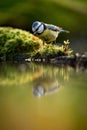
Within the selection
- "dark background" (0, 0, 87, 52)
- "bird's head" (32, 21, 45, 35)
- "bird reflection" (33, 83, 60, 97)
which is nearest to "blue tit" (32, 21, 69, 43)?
"bird's head" (32, 21, 45, 35)

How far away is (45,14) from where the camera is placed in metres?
12.4

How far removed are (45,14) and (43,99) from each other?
310 inches

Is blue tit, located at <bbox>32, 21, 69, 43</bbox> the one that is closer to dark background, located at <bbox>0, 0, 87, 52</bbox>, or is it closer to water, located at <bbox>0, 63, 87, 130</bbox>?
water, located at <bbox>0, 63, 87, 130</bbox>

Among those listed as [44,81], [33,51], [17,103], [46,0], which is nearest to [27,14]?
[46,0]

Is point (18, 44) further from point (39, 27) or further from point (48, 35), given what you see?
point (48, 35)

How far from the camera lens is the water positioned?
3.94 m

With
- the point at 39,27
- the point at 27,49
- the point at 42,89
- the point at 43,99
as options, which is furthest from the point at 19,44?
the point at 43,99

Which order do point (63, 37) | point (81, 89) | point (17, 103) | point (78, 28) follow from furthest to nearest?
1. point (78, 28)
2. point (63, 37)
3. point (81, 89)
4. point (17, 103)

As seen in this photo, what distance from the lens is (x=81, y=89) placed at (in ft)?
17.0

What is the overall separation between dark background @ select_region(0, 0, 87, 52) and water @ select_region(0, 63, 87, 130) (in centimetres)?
570

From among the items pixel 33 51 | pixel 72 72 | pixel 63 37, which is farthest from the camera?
pixel 63 37

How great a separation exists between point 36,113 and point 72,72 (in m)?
2.13

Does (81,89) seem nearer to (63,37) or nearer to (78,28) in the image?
(63,37)

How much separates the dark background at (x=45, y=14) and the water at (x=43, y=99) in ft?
18.7
